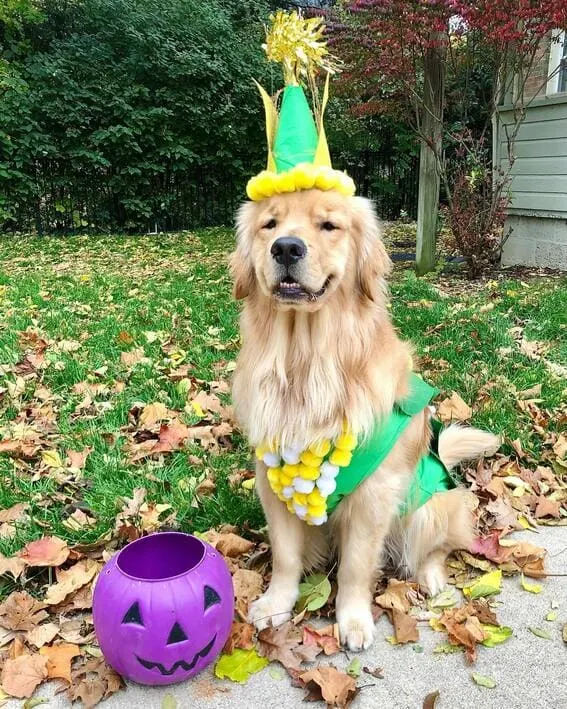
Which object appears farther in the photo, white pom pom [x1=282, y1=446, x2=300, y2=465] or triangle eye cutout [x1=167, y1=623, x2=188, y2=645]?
white pom pom [x1=282, y1=446, x2=300, y2=465]

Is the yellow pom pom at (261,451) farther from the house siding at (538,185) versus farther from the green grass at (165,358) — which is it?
the house siding at (538,185)

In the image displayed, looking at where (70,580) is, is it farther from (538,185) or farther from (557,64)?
(557,64)

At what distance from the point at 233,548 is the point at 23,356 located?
102 inches

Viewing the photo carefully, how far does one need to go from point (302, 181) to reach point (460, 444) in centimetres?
150

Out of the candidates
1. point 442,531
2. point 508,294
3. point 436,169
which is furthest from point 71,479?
point 436,169

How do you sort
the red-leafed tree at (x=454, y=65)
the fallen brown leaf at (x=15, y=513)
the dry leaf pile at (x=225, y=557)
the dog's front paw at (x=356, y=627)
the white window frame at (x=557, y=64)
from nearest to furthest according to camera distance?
1. the dry leaf pile at (x=225, y=557)
2. the dog's front paw at (x=356, y=627)
3. the fallen brown leaf at (x=15, y=513)
4. the red-leafed tree at (x=454, y=65)
5. the white window frame at (x=557, y=64)

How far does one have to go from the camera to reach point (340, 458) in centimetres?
205

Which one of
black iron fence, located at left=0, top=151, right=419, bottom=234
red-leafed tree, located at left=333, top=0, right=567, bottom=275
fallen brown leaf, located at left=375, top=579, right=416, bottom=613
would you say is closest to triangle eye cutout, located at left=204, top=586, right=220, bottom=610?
fallen brown leaf, located at left=375, top=579, right=416, bottom=613

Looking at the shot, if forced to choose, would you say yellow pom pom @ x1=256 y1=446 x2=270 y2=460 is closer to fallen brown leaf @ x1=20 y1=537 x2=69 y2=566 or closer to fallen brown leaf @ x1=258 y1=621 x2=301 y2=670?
fallen brown leaf @ x1=258 y1=621 x2=301 y2=670

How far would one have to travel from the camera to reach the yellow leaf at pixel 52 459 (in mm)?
2971

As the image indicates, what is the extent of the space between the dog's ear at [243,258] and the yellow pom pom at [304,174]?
0.29m

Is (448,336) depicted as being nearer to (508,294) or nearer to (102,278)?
(508,294)

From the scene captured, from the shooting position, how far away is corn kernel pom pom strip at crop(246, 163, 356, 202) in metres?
2.00

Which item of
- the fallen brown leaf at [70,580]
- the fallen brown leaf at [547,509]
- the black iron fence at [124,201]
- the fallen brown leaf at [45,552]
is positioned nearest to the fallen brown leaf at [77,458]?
the fallen brown leaf at [45,552]
